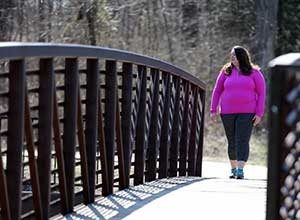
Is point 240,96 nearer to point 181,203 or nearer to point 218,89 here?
point 218,89

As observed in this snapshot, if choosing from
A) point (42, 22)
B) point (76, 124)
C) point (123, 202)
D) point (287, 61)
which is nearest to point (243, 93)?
point (123, 202)

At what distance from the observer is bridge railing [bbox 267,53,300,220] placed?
3.32 metres

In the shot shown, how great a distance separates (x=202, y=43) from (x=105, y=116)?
55.4ft

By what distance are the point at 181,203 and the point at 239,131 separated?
3.55 m

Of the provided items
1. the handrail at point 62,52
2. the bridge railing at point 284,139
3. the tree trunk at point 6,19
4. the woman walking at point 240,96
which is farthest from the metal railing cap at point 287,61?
the tree trunk at point 6,19

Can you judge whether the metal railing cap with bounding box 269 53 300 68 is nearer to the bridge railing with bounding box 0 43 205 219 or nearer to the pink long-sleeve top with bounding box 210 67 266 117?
the bridge railing with bounding box 0 43 205 219

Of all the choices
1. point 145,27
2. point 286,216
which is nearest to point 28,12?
point 145,27

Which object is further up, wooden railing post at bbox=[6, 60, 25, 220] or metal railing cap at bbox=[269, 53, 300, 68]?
metal railing cap at bbox=[269, 53, 300, 68]

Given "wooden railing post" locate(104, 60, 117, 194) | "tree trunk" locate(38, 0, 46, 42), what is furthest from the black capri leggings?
"tree trunk" locate(38, 0, 46, 42)

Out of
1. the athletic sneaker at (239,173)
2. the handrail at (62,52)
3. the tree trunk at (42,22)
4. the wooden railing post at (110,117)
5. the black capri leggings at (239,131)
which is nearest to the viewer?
the handrail at (62,52)

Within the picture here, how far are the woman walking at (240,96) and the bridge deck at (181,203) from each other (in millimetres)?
1361

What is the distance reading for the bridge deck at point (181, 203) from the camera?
6.75 m

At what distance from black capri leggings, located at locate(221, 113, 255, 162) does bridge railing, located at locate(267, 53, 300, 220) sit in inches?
292

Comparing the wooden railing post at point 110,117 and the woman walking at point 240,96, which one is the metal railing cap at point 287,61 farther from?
the woman walking at point 240,96
